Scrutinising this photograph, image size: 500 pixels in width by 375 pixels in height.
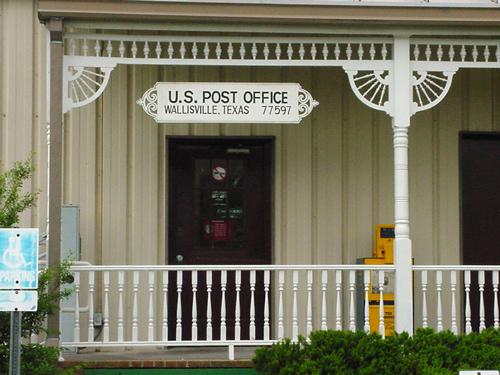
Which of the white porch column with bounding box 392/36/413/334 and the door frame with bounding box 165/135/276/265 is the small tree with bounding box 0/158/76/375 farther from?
the white porch column with bounding box 392/36/413/334

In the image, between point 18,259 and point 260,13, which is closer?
point 18,259

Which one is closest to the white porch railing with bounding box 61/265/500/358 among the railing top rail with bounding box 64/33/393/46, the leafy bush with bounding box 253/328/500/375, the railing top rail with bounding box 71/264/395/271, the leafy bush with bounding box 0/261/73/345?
the railing top rail with bounding box 71/264/395/271

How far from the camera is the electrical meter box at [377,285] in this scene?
36.2 feet

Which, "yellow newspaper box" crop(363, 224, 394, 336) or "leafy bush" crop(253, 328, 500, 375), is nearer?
"leafy bush" crop(253, 328, 500, 375)

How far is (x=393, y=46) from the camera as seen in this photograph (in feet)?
32.6

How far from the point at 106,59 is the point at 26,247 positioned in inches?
116

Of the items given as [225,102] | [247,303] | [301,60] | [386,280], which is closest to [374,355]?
[386,280]

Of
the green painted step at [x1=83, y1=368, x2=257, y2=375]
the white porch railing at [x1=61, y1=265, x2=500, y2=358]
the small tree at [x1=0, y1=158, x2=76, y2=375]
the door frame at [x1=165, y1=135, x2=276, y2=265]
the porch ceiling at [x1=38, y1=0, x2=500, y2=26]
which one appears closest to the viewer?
the small tree at [x1=0, y1=158, x2=76, y2=375]

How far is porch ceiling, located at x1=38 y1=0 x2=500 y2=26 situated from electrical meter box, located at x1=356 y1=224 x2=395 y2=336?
8.58ft

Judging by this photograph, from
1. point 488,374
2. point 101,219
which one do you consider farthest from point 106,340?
point 488,374

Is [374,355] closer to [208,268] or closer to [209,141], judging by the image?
[208,268]

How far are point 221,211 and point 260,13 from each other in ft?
9.31

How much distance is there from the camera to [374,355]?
9008mm

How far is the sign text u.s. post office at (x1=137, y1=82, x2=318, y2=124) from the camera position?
9.68 meters
